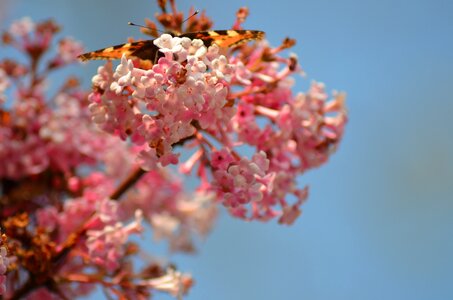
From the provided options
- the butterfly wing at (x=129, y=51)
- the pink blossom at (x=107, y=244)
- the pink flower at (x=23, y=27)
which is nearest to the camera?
the butterfly wing at (x=129, y=51)

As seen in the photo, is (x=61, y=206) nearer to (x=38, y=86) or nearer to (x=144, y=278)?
(x=144, y=278)

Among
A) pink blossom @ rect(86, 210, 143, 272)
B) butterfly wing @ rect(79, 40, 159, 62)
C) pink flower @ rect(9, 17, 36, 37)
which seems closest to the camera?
butterfly wing @ rect(79, 40, 159, 62)

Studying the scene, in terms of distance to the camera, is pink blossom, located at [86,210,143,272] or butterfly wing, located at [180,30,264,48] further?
pink blossom, located at [86,210,143,272]

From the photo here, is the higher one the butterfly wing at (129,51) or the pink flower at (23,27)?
the pink flower at (23,27)

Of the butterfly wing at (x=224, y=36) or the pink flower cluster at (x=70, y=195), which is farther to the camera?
the pink flower cluster at (x=70, y=195)

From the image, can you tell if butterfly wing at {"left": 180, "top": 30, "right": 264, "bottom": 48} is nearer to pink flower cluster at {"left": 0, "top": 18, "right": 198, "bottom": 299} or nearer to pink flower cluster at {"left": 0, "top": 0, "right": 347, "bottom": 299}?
pink flower cluster at {"left": 0, "top": 0, "right": 347, "bottom": 299}

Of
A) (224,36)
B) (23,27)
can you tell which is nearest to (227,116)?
(224,36)

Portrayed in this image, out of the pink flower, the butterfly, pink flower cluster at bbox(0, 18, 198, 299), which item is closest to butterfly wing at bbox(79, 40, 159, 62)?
the butterfly

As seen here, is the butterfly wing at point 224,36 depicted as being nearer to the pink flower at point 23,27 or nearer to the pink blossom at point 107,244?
the pink blossom at point 107,244

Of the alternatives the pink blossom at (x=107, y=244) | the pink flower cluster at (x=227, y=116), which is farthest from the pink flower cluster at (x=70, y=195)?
the pink flower cluster at (x=227, y=116)
